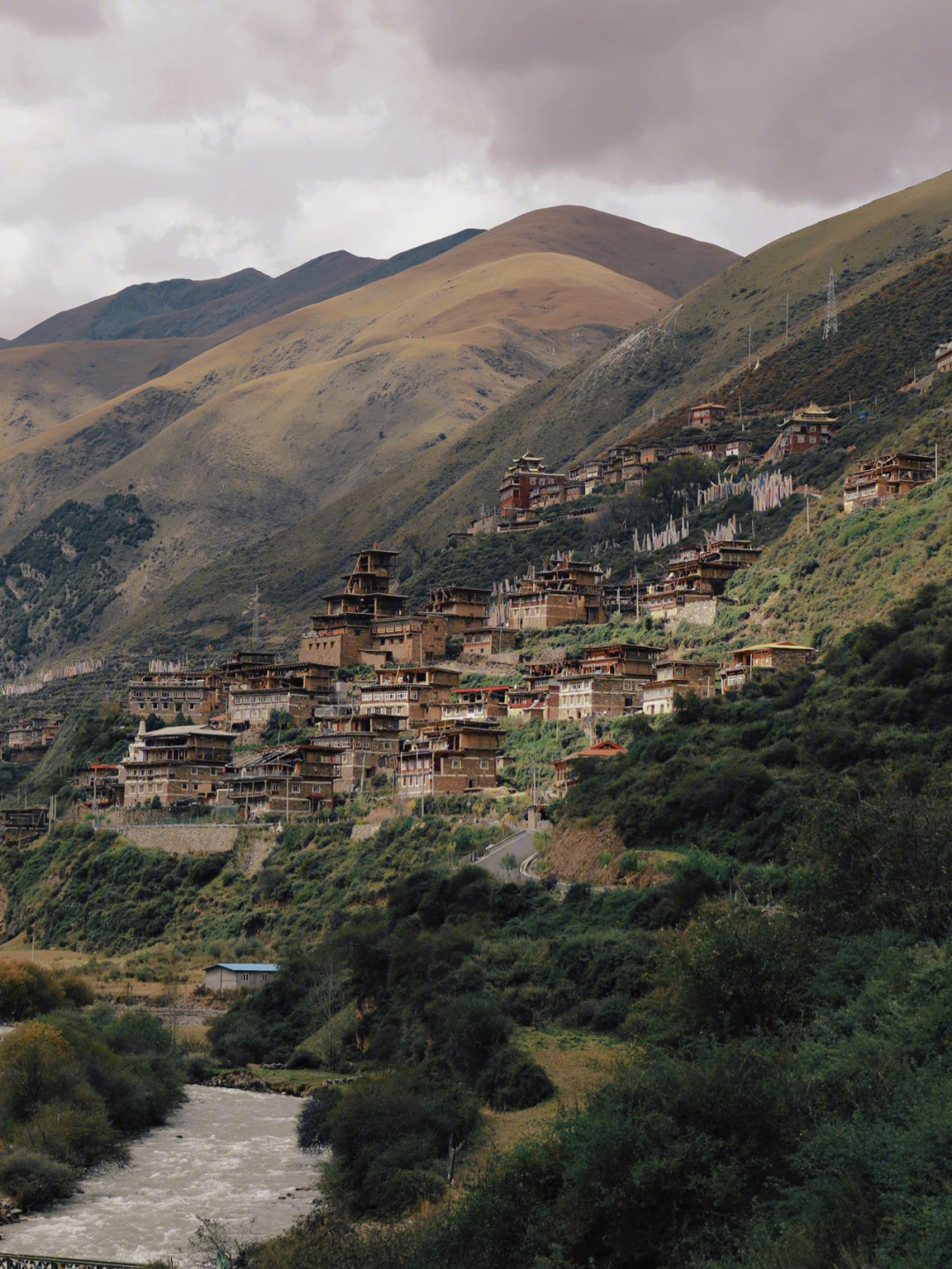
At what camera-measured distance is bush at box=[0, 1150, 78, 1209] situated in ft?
143

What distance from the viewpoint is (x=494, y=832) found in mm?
73938

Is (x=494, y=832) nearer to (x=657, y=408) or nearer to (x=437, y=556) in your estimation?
(x=437, y=556)

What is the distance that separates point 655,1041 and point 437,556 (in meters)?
90.3

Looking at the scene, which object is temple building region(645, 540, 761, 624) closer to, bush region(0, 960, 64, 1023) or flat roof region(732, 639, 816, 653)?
flat roof region(732, 639, 816, 653)

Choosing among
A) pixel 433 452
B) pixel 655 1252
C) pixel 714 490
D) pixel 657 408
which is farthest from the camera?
pixel 433 452

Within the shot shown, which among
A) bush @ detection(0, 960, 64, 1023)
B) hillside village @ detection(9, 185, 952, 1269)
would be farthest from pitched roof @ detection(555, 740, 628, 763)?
bush @ detection(0, 960, 64, 1023)

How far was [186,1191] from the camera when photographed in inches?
1796

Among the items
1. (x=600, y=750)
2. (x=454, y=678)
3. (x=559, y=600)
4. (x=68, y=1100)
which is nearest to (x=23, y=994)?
(x=68, y=1100)

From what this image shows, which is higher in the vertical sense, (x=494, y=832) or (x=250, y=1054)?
(x=494, y=832)

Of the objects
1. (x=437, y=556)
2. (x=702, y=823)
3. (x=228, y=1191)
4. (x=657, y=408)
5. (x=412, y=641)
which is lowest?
(x=228, y=1191)

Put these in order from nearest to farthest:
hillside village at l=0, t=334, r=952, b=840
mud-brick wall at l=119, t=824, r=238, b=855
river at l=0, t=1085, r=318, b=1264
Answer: river at l=0, t=1085, r=318, b=1264 → hillside village at l=0, t=334, r=952, b=840 → mud-brick wall at l=119, t=824, r=238, b=855

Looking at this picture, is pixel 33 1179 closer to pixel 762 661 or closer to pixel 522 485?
pixel 762 661

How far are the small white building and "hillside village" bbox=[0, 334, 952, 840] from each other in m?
13.5

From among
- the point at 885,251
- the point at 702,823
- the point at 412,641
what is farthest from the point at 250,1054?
the point at 885,251
